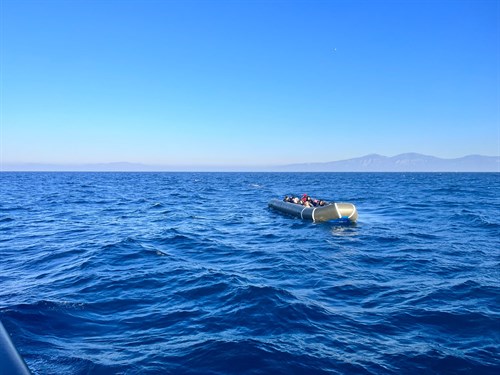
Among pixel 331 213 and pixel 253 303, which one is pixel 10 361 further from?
pixel 331 213

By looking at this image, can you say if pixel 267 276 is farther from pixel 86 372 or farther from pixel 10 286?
pixel 10 286

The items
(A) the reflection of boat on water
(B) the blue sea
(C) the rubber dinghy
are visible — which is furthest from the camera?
(C) the rubber dinghy

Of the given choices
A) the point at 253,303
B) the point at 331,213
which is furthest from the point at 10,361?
the point at 331,213

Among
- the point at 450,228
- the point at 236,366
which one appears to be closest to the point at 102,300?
the point at 236,366

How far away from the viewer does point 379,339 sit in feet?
21.6

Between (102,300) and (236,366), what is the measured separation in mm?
4493

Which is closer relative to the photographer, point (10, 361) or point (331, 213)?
point (10, 361)

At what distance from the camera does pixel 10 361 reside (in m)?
2.57

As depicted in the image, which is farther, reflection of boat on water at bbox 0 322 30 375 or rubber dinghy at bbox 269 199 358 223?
rubber dinghy at bbox 269 199 358 223

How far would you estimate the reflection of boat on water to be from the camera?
2.47 m

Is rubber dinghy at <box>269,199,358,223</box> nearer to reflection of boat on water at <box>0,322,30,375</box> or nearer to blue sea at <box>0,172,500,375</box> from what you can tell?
blue sea at <box>0,172,500,375</box>

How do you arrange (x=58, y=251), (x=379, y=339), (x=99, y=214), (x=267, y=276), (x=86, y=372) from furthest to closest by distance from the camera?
1. (x=99, y=214)
2. (x=58, y=251)
3. (x=267, y=276)
4. (x=379, y=339)
5. (x=86, y=372)

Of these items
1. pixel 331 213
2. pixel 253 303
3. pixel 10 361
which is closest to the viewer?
pixel 10 361

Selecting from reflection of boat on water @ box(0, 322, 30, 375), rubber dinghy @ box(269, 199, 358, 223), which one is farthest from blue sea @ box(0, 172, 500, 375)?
rubber dinghy @ box(269, 199, 358, 223)
